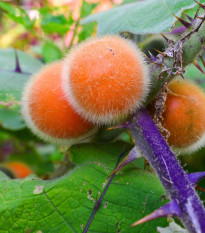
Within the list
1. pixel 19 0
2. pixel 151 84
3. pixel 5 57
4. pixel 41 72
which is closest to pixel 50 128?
pixel 41 72

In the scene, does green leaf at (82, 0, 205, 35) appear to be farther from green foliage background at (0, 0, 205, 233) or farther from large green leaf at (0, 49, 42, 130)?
large green leaf at (0, 49, 42, 130)

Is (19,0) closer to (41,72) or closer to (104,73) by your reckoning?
(41,72)

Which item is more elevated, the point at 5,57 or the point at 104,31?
the point at 104,31

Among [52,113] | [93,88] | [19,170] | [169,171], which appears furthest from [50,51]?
[169,171]

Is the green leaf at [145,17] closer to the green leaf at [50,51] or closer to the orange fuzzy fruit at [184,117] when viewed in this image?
the orange fuzzy fruit at [184,117]

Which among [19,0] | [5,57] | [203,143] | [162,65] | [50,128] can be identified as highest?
[162,65]

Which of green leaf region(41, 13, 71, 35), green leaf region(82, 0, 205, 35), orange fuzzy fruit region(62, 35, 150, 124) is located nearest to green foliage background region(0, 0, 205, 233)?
green leaf region(82, 0, 205, 35)
